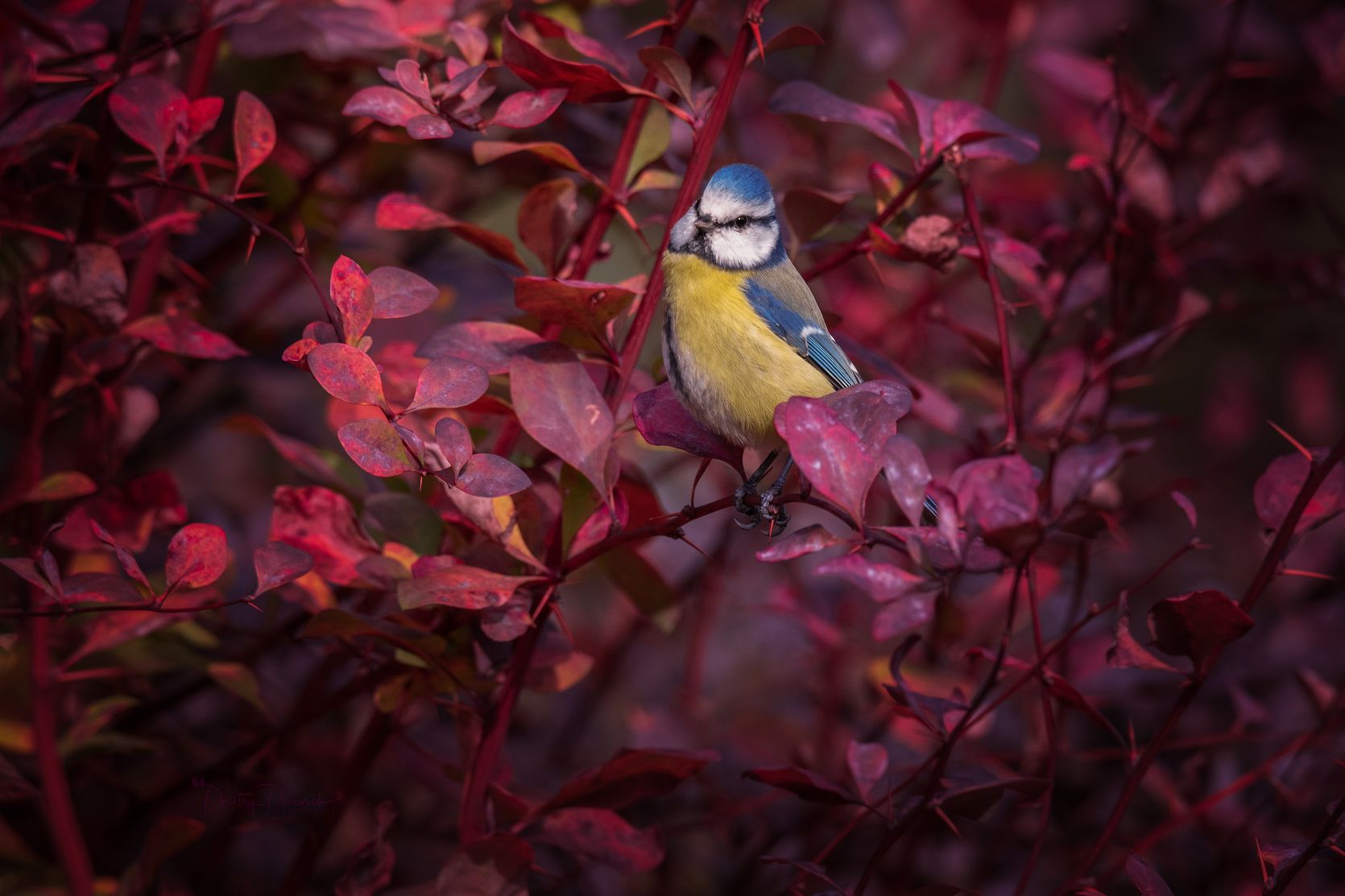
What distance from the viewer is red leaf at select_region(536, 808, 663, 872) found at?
928mm

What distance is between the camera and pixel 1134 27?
2232 mm

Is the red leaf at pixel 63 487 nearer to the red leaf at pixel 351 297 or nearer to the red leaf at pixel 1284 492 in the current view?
the red leaf at pixel 351 297

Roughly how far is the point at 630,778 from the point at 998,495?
0.41 meters

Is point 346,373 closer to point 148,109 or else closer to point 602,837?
point 148,109

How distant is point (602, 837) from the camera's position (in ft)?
3.06

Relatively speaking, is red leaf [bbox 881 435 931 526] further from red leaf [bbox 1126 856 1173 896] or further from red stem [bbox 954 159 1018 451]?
red leaf [bbox 1126 856 1173 896]

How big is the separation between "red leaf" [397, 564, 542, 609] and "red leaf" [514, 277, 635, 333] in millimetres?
210

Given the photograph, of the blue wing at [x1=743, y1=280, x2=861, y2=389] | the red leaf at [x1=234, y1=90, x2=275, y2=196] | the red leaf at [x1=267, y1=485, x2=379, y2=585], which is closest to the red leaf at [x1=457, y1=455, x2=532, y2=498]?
the red leaf at [x1=267, y1=485, x2=379, y2=585]

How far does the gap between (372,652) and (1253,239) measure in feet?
4.82

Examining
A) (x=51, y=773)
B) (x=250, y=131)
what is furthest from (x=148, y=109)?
(x=51, y=773)

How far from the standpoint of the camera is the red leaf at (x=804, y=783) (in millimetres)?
878

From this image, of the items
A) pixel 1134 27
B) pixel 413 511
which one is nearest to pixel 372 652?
pixel 413 511

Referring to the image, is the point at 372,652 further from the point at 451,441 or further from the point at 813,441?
the point at 813,441

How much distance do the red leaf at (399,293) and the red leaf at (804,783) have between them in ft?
1.51
